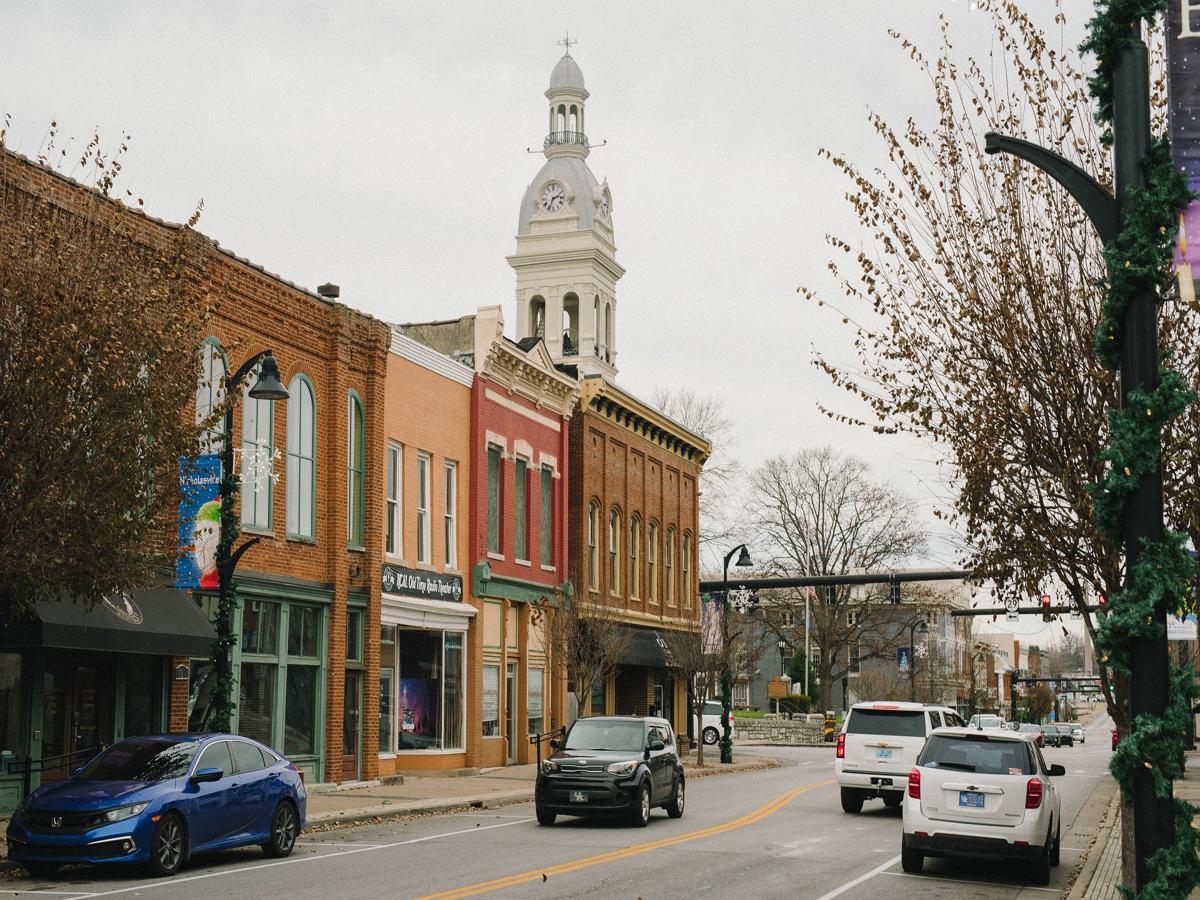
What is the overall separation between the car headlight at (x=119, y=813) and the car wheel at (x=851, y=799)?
14.1 m

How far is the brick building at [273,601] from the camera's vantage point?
2122 centimetres

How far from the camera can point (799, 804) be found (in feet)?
92.3

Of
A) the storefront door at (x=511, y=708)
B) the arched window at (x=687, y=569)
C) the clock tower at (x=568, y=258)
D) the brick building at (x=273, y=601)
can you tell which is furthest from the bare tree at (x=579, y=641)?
the clock tower at (x=568, y=258)

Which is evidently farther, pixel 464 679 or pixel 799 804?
pixel 464 679

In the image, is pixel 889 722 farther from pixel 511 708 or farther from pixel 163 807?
pixel 511 708

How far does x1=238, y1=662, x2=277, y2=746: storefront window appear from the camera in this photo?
2622 cm

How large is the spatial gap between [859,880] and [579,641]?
22.0 m

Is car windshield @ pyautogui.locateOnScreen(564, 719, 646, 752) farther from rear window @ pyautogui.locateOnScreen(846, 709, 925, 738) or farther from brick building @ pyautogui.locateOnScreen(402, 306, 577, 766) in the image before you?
brick building @ pyautogui.locateOnScreen(402, 306, 577, 766)

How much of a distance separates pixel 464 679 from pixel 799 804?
10.1m

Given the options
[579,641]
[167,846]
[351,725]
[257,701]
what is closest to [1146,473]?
[167,846]

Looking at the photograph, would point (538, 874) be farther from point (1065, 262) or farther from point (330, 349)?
point (330, 349)

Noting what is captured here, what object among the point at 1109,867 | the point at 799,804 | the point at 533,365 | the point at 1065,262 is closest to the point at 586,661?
the point at 533,365

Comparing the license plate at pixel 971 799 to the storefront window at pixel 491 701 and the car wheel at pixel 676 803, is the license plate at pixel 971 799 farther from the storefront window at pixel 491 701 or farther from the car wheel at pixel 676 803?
the storefront window at pixel 491 701

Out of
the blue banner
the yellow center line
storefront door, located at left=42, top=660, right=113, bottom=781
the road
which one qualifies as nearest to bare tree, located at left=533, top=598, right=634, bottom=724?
the yellow center line
